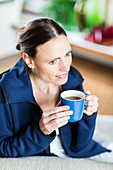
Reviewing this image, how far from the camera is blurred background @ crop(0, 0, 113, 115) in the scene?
270 cm

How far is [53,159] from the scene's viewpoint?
38.0 inches

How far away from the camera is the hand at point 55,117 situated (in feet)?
3.26

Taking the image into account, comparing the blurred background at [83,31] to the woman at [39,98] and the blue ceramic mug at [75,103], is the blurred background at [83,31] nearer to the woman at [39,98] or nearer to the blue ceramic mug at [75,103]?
the woman at [39,98]

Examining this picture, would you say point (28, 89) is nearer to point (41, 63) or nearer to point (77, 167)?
point (41, 63)

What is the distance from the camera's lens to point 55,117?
1.01 meters

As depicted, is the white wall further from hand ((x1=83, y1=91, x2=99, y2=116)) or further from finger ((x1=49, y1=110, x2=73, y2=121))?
finger ((x1=49, y1=110, x2=73, y2=121))

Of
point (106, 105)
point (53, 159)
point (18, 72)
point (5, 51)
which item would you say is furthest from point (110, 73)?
point (53, 159)

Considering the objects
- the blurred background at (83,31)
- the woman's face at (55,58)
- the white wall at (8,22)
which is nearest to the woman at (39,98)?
the woman's face at (55,58)

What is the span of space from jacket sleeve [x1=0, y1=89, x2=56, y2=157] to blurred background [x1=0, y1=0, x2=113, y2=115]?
1.40 m

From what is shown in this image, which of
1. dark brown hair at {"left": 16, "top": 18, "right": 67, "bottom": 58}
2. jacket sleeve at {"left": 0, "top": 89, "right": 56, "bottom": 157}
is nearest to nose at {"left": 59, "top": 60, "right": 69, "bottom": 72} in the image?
dark brown hair at {"left": 16, "top": 18, "right": 67, "bottom": 58}

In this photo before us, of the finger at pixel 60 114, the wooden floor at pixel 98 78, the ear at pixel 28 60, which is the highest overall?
the ear at pixel 28 60

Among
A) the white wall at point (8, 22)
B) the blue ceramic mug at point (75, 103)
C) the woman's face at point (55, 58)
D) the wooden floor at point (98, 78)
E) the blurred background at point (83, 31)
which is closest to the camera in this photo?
the blue ceramic mug at point (75, 103)

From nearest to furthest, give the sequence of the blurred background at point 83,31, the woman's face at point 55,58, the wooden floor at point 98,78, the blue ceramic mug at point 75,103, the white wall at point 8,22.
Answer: the blue ceramic mug at point 75,103 → the woman's face at point 55,58 → the wooden floor at point 98,78 → the blurred background at point 83,31 → the white wall at point 8,22

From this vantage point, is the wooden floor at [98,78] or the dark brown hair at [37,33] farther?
the wooden floor at [98,78]
